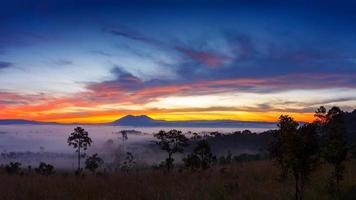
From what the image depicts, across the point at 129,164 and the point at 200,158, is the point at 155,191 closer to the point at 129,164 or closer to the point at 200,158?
the point at 200,158

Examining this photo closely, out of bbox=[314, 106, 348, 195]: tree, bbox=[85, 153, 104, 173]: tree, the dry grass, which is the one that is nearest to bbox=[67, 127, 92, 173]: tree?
bbox=[85, 153, 104, 173]: tree

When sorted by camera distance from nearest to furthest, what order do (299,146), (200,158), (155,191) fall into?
(299,146) < (155,191) < (200,158)

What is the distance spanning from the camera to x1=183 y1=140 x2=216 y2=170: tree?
31219mm

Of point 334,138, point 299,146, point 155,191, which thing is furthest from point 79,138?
point 299,146

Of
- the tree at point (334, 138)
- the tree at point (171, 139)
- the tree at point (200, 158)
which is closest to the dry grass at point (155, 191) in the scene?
the tree at point (334, 138)

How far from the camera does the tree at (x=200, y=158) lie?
102ft

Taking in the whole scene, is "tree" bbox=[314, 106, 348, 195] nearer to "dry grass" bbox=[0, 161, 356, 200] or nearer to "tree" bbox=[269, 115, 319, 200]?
"dry grass" bbox=[0, 161, 356, 200]

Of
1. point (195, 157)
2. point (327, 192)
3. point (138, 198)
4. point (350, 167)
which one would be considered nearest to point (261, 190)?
point (327, 192)

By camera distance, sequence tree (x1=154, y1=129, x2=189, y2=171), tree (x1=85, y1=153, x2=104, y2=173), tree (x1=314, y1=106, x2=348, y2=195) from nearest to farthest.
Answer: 1. tree (x1=314, y1=106, x2=348, y2=195)
2. tree (x1=154, y1=129, x2=189, y2=171)
3. tree (x1=85, y1=153, x2=104, y2=173)

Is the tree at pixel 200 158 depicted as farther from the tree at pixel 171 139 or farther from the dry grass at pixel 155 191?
the dry grass at pixel 155 191

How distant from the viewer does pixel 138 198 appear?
1434 cm

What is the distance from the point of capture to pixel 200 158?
3447 cm

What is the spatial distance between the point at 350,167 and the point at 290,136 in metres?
14.7

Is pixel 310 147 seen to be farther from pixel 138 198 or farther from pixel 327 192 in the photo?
pixel 138 198
